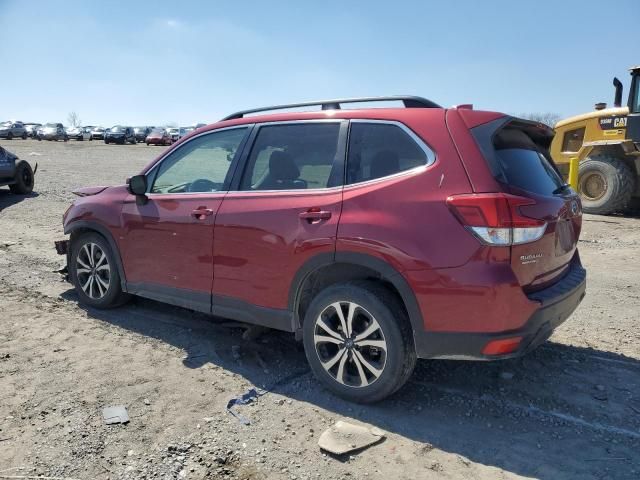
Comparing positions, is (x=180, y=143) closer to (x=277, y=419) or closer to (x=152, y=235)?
(x=152, y=235)

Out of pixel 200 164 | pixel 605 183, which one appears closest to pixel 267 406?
pixel 200 164

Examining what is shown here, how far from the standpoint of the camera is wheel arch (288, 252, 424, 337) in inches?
122

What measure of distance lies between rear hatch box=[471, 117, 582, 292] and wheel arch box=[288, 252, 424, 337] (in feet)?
2.04

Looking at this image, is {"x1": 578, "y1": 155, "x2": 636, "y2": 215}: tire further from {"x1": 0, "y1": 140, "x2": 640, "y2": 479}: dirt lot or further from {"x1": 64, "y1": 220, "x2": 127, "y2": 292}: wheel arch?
{"x1": 64, "y1": 220, "x2": 127, "y2": 292}: wheel arch

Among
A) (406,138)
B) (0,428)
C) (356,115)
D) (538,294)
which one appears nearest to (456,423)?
(538,294)

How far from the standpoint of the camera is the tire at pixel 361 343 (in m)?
3.19

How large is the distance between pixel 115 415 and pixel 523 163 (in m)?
2.97

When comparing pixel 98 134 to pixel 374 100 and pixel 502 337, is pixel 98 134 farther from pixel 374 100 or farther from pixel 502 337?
pixel 502 337

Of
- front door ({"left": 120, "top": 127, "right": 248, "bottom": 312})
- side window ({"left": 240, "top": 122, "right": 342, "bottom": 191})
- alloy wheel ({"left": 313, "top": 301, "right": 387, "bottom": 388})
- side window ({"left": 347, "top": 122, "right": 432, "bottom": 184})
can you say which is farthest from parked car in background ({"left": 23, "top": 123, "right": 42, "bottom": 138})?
alloy wheel ({"left": 313, "top": 301, "right": 387, "bottom": 388})

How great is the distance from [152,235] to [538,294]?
3015mm

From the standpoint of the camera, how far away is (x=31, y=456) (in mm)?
2854

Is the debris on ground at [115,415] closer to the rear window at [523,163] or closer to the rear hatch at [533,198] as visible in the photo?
the rear hatch at [533,198]

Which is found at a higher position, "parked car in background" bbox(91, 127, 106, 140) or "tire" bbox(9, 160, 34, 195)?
"parked car in background" bbox(91, 127, 106, 140)

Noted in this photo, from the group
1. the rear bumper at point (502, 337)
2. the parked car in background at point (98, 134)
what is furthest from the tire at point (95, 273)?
the parked car in background at point (98, 134)
